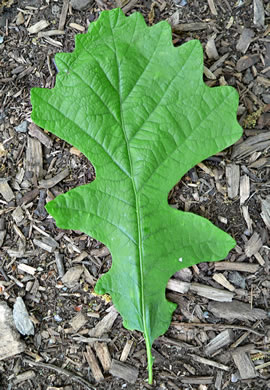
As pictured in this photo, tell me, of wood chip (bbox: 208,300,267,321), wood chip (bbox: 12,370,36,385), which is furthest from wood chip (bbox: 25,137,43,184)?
wood chip (bbox: 208,300,267,321)

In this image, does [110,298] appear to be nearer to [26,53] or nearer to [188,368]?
[188,368]

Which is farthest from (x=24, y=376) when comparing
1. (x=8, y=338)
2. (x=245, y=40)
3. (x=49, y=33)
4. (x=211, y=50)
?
(x=245, y=40)

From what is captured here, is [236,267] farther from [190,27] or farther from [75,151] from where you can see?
[190,27]

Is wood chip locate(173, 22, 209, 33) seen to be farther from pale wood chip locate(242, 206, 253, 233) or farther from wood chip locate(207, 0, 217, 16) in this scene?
pale wood chip locate(242, 206, 253, 233)

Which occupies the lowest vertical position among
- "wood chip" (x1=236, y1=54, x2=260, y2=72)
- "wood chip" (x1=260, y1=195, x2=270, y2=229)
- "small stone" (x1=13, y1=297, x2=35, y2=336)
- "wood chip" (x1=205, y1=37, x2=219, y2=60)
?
"small stone" (x1=13, y1=297, x2=35, y2=336)

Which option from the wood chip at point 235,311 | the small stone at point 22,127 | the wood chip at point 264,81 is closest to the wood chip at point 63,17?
the small stone at point 22,127

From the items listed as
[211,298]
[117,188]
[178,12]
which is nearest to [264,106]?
[178,12]
